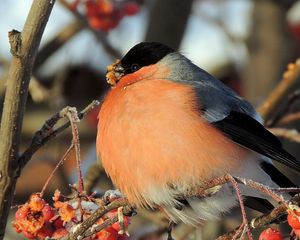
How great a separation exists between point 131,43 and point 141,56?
7.07 feet

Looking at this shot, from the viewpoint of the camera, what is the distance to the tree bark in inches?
68.7

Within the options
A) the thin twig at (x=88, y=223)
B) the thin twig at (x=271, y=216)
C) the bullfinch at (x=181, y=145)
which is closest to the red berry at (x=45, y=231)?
the thin twig at (x=88, y=223)

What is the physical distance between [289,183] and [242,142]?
24 cm

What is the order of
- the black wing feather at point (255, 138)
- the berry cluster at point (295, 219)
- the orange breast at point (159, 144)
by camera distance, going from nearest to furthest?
the berry cluster at point (295, 219) → the orange breast at point (159, 144) → the black wing feather at point (255, 138)

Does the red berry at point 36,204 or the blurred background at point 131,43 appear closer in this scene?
the red berry at point 36,204

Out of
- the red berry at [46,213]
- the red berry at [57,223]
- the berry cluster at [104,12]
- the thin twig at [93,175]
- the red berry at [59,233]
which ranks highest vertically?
the berry cluster at [104,12]

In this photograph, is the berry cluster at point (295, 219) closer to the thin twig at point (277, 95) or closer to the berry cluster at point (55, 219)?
the berry cluster at point (55, 219)

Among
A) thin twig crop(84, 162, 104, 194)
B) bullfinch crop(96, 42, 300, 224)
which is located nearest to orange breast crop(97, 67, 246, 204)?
bullfinch crop(96, 42, 300, 224)

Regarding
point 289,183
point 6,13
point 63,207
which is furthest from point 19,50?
point 6,13

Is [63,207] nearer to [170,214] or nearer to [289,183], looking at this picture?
[170,214]

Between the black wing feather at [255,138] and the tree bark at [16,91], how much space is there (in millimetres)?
630

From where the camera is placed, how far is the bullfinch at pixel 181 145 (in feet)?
6.72

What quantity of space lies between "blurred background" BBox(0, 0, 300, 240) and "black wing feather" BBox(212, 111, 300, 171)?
0.59m

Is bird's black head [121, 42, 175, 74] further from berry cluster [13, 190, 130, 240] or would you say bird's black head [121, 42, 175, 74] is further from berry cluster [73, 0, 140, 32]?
berry cluster [13, 190, 130, 240]
